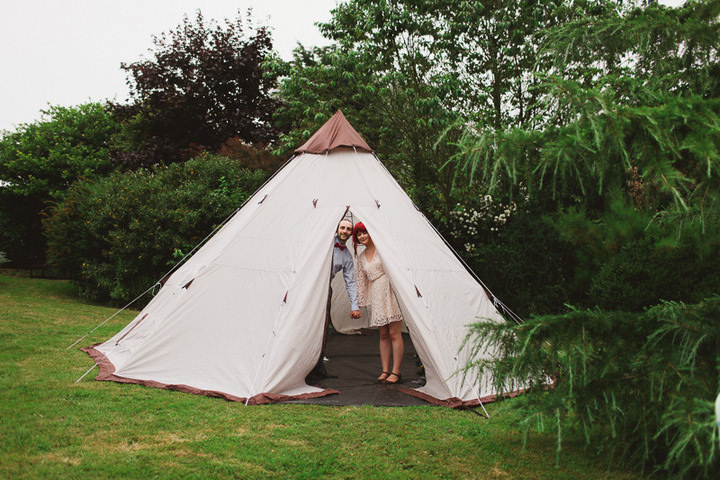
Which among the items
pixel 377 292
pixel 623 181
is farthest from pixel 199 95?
pixel 623 181

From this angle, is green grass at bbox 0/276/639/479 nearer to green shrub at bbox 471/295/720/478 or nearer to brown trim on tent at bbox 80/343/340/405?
brown trim on tent at bbox 80/343/340/405

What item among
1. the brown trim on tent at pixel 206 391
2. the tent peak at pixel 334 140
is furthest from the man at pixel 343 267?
the tent peak at pixel 334 140

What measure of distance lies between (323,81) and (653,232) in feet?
22.3

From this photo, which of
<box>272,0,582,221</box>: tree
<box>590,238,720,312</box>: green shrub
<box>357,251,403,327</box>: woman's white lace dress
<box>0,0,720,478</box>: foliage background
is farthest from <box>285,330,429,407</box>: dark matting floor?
<box>272,0,582,221</box>: tree

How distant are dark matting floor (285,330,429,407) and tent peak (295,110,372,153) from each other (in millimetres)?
2356

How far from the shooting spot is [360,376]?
17.7 feet

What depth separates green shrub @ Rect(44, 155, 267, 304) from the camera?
373 inches

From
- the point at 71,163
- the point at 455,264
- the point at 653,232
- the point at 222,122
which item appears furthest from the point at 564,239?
the point at 71,163

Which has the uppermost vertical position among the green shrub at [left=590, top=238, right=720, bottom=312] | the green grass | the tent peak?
the tent peak

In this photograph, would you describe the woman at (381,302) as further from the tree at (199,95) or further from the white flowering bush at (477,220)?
the tree at (199,95)

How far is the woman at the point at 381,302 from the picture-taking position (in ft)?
16.4

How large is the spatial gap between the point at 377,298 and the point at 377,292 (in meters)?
0.06

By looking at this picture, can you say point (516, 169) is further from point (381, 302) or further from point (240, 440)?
point (381, 302)

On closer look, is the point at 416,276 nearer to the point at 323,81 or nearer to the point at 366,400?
the point at 366,400
